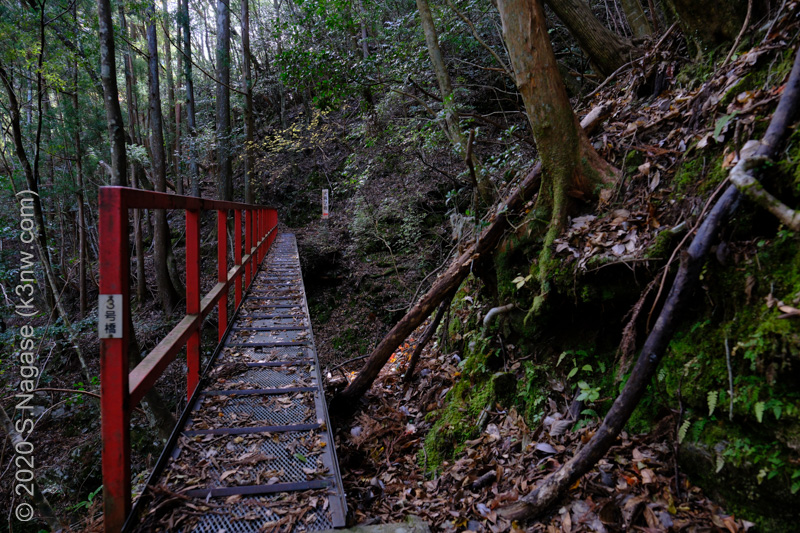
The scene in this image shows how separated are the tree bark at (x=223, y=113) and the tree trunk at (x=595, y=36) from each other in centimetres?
1276

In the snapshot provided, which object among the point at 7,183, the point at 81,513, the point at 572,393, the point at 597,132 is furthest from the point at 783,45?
the point at 7,183

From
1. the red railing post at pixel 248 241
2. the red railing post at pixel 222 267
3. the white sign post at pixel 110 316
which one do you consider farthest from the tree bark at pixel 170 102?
the white sign post at pixel 110 316

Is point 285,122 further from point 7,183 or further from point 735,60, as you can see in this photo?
point 735,60

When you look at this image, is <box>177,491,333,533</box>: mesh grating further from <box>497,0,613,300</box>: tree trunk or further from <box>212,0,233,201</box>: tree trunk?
<box>212,0,233,201</box>: tree trunk

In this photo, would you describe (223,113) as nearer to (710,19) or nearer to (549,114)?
(549,114)

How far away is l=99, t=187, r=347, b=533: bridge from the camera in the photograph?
1.92 m

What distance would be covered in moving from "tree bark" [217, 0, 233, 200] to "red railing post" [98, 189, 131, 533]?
1398 cm

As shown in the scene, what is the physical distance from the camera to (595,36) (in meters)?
5.33

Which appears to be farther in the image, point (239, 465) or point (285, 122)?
point (285, 122)

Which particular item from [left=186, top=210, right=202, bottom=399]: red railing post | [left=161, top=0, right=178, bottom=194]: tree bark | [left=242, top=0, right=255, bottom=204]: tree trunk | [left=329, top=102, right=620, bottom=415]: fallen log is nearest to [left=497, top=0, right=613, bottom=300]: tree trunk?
[left=329, top=102, right=620, bottom=415]: fallen log

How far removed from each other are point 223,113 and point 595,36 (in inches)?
558

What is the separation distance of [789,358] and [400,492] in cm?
268

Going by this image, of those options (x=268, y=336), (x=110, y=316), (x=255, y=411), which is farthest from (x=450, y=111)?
(x=110, y=316)

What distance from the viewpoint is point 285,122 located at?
22906mm
